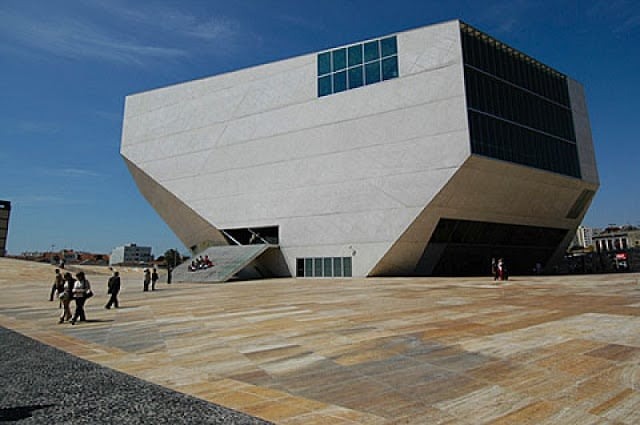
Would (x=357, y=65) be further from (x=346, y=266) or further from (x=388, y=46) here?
(x=346, y=266)

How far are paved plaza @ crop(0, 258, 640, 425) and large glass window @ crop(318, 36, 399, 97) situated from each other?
87.9 ft

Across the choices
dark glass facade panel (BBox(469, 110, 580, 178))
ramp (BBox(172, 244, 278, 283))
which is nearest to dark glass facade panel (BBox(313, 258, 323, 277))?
ramp (BBox(172, 244, 278, 283))

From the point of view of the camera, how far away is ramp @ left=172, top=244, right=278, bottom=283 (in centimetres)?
3344

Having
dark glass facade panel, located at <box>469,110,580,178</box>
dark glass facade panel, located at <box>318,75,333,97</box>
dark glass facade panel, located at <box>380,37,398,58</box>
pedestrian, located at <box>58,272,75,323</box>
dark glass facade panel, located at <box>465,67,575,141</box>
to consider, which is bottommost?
pedestrian, located at <box>58,272,75,323</box>

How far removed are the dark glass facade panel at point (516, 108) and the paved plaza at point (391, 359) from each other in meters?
22.7

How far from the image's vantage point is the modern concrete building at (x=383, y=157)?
102 feet

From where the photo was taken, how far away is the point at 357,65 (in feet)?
115

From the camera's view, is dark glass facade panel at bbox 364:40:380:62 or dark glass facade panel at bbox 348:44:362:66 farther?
dark glass facade panel at bbox 348:44:362:66

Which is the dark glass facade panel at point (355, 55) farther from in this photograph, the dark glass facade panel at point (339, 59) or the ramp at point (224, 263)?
→ the ramp at point (224, 263)

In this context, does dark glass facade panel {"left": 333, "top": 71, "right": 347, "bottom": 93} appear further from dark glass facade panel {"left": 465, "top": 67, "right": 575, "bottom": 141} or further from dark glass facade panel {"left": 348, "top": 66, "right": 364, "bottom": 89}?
dark glass facade panel {"left": 465, "top": 67, "right": 575, "bottom": 141}

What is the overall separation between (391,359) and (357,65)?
33.0m

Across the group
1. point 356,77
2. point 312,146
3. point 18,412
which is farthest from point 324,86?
point 18,412

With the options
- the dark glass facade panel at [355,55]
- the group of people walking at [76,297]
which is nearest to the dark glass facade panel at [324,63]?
the dark glass facade panel at [355,55]

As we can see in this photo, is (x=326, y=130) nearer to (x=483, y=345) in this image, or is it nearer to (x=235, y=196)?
(x=235, y=196)
